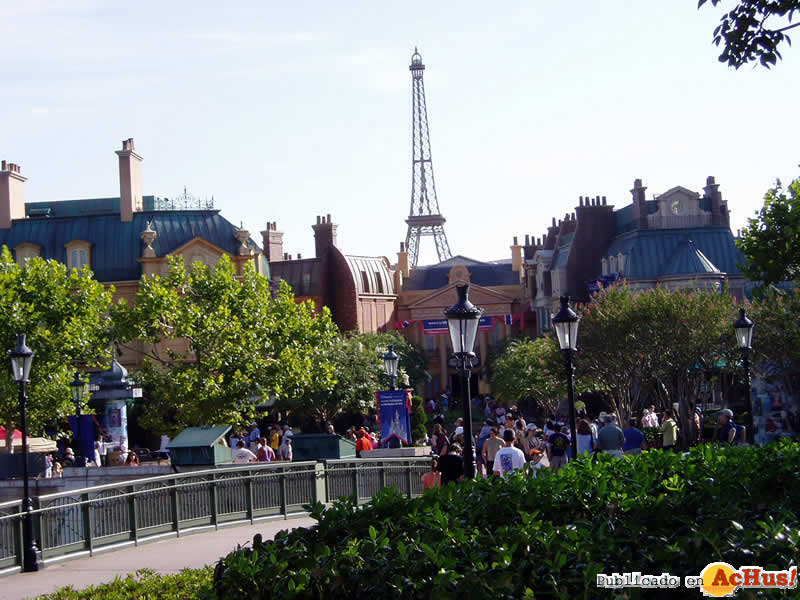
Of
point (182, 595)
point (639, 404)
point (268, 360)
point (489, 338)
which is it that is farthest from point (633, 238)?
point (182, 595)

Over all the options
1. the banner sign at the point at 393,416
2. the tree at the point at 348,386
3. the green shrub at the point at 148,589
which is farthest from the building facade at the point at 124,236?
the green shrub at the point at 148,589

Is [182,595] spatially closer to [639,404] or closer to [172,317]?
[172,317]

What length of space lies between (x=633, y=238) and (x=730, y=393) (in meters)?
13.6

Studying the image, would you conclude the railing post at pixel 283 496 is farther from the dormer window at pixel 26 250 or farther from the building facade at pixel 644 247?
the dormer window at pixel 26 250

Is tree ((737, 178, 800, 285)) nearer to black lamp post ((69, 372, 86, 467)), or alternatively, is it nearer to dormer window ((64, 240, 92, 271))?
black lamp post ((69, 372, 86, 467))

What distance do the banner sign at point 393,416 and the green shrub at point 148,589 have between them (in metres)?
18.6

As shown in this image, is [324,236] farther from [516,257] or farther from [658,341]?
[658,341]

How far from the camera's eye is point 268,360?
50750mm

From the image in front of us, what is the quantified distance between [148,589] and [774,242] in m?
20.0

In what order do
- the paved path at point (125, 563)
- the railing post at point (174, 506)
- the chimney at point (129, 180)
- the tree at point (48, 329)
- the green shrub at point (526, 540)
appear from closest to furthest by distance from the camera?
the green shrub at point (526, 540) → the paved path at point (125, 563) → the railing post at point (174, 506) → the tree at point (48, 329) → the chimney at point (129, 180)

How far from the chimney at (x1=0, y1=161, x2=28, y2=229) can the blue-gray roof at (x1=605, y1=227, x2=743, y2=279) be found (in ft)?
123

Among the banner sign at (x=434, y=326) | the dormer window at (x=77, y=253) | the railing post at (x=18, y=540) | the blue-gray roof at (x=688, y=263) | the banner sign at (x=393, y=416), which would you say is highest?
the dormer window at (x=77, y=253)

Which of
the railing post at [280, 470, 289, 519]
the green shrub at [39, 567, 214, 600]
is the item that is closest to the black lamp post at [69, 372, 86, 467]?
the railing post at [280, 470, 289, 519]

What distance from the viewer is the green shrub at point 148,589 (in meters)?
13.9
